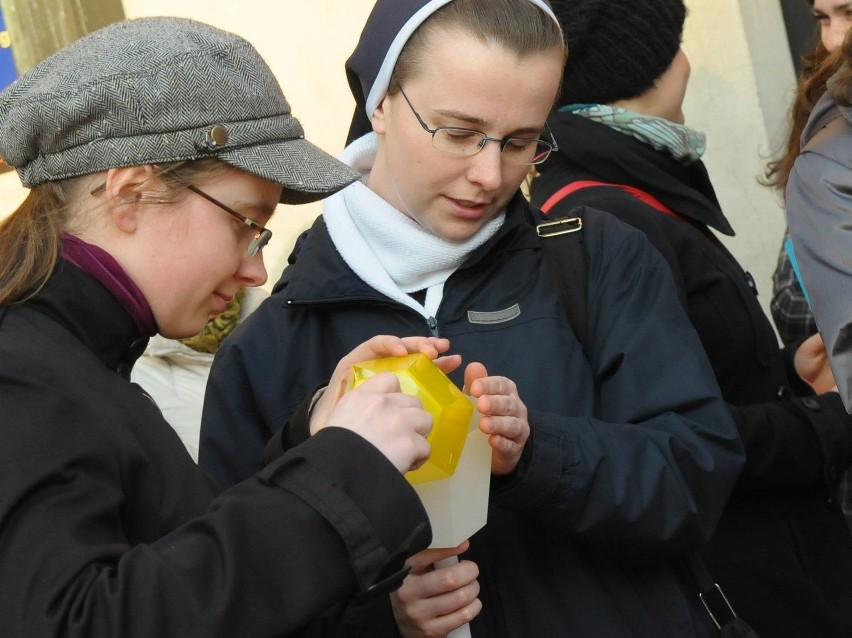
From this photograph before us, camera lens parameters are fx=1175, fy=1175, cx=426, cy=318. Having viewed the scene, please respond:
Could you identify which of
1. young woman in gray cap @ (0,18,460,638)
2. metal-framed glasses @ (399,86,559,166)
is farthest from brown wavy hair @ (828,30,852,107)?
young woman in gray cap @ (0,18,460,638)

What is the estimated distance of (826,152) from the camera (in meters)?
2.10

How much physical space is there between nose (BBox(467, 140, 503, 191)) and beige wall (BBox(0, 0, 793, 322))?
2.43m

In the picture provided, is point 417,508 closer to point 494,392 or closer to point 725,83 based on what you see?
point 494,392

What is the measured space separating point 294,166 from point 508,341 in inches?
21.5

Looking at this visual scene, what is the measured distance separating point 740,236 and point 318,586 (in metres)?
3.47

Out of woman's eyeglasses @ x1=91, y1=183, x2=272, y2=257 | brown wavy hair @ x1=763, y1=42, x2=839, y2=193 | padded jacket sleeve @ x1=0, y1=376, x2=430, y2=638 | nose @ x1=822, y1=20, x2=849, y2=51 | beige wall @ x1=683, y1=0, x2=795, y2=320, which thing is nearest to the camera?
padded jacket sleeve @ x1=0, y1=376, x2=430, y2=638

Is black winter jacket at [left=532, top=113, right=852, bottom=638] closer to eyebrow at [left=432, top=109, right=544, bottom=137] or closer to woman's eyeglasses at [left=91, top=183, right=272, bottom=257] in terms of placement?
eyebrow at [left=432, top=109, right=544, bottom=137]

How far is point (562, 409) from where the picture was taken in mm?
2027

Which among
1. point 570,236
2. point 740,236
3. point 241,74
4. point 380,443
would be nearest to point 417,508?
point 380,443

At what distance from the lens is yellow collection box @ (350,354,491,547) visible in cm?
155

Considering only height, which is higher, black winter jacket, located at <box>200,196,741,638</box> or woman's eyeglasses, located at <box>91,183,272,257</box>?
woman's eyeglasses, located at <box>91,183,272,257</box>

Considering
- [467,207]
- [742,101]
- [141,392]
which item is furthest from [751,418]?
[742,101]

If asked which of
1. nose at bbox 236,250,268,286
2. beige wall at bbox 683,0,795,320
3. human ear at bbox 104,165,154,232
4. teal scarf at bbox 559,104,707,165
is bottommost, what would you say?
beige wall at bbox 683,0,795,320

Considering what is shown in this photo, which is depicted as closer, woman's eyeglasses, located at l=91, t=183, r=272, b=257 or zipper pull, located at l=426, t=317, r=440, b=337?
woman's eyeglasses, located at l=91, t=183, r=272, b=257
